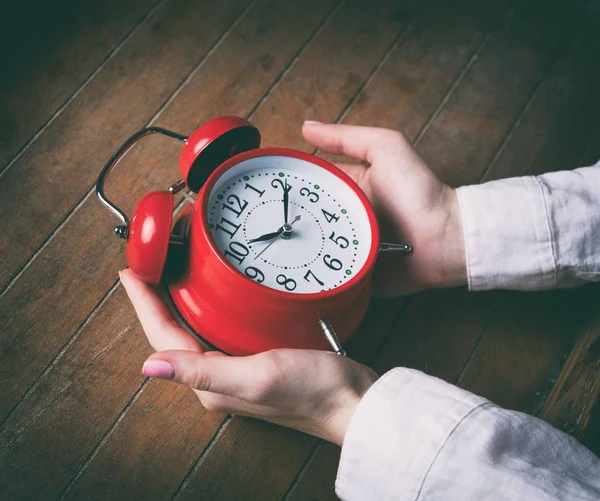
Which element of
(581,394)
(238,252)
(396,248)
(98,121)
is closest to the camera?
(238,252)

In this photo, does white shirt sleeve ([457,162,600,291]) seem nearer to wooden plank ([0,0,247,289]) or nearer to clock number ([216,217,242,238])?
clock number ([216,217,242,238])

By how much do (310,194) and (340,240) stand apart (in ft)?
0.32

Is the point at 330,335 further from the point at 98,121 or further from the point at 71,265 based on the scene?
the point at 98,121

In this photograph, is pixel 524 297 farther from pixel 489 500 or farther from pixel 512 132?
pixel 489 500

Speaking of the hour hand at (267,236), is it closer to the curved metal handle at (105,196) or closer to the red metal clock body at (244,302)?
the red metal clock body at (244,302)

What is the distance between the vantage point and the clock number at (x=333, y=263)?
0.98 m

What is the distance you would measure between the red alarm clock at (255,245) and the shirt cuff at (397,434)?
0.35 ft

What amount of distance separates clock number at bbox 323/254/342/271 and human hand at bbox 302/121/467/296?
0.75ft

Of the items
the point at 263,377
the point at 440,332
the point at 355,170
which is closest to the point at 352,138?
the point at 355,170

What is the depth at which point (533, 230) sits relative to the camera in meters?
1.12

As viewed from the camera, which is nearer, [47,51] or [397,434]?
[397,434]

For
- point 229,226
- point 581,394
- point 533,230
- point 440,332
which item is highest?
point 229,226

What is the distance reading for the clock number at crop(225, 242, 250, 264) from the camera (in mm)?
952

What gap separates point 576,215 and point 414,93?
0.49 metres
